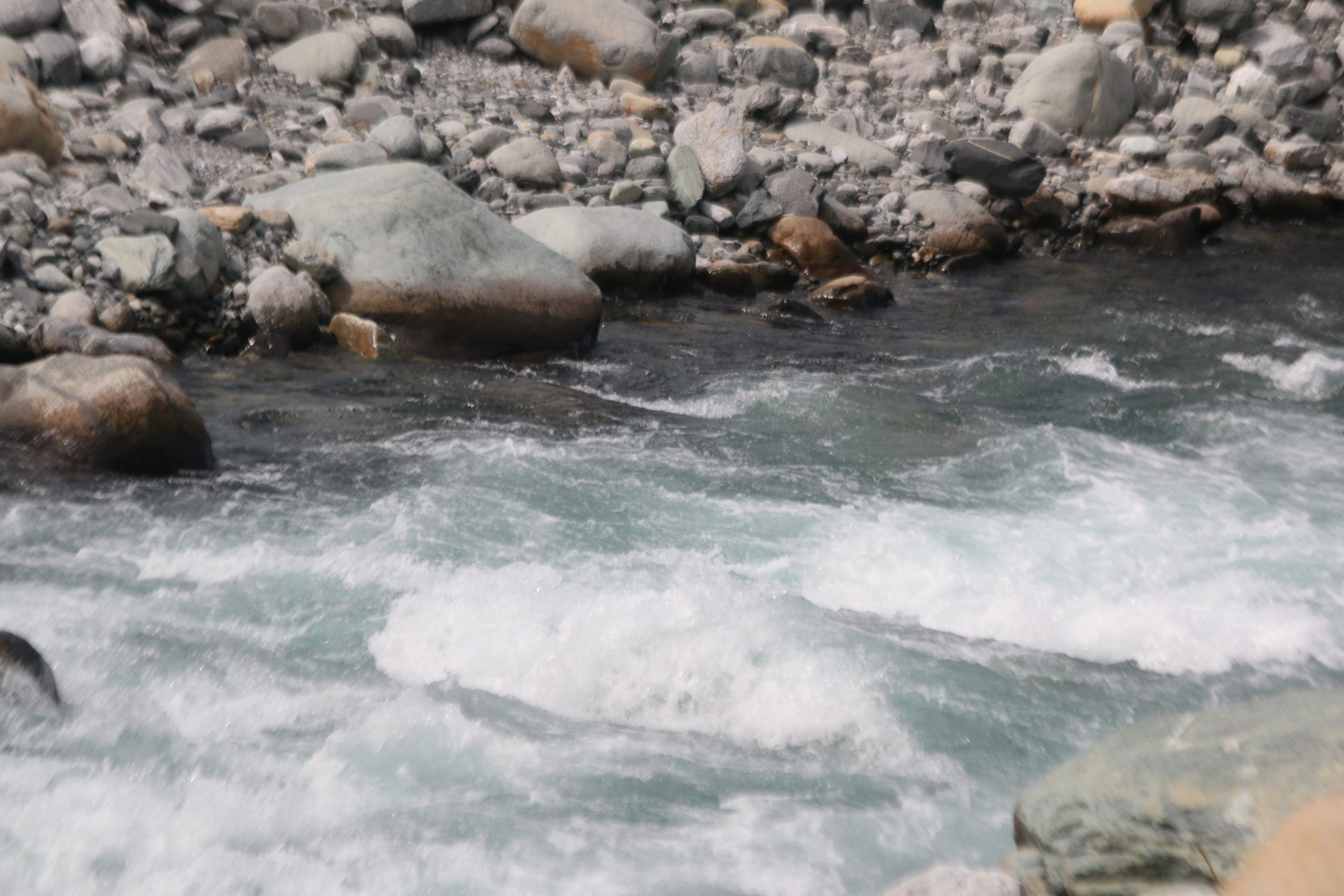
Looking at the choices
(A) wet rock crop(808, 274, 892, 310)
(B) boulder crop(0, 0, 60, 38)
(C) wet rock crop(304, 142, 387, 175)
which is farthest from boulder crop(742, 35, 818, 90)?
(B) boulder crop(0, 0, 60, 38)

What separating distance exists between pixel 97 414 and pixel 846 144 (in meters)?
9.11

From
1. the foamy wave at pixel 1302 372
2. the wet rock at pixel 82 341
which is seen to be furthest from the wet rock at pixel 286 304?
the foamy wave at pixel 1302 372

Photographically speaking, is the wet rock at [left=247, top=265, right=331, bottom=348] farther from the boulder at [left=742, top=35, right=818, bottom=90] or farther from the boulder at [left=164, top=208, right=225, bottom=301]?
the boulder at [left=742, top=35, right=818, bottom=90]

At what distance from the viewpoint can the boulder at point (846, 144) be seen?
11930 mm

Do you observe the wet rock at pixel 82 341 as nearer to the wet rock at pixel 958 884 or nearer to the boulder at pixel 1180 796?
the wet rock at pixel 958 884

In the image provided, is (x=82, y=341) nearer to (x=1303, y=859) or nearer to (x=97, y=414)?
(x=97, y=414)

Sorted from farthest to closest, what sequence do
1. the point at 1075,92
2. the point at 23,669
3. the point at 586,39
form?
the point at 1075,92 → the point at 586,39 → the point at 23,669

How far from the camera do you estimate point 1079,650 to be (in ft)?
13.5

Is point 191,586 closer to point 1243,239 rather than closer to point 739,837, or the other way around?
point 739,837

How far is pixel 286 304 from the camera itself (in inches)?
263

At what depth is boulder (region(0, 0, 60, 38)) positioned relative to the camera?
29.5ft

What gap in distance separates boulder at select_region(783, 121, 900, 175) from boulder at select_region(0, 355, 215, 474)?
8577 millimetres

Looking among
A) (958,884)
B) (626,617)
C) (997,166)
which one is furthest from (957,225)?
(958,884)

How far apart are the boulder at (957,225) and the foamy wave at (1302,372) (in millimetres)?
3352
